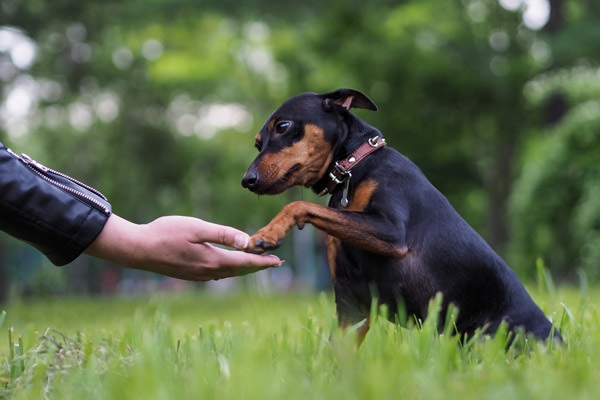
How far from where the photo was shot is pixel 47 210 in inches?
105

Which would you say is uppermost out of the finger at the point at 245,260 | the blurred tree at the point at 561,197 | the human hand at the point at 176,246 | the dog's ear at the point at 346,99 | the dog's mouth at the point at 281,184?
A: the dog's ear at the point at 346,99

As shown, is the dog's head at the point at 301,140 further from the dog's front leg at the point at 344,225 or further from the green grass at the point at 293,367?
the green grass at the point at 293,367

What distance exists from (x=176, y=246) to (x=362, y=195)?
0.94m

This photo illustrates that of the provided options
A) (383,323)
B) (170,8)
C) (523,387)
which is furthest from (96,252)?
(170,8)

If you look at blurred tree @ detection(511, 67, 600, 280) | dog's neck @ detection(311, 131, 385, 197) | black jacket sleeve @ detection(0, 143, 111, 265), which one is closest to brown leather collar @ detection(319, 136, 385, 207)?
dog's neck @ detection(311, 131, 385, 197)

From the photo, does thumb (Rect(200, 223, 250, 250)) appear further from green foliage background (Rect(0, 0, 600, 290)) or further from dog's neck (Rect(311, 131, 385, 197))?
green foliage background (Rect(0, 0, 600, 290))

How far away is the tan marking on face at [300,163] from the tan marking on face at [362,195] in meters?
0.34

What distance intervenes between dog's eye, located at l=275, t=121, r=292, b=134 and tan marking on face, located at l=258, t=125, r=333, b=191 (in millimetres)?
137

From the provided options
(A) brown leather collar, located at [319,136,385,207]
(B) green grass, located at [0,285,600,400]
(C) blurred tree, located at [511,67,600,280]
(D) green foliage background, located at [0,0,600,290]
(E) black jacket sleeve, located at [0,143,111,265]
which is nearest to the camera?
(B) green grass, located at [0,285,600,400]

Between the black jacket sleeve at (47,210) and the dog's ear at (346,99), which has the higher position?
the dog's ear at (346,99)

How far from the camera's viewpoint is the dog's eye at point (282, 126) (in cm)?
380

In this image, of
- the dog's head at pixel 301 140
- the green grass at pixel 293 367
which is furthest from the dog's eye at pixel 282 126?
the green grass at pixel 293 367

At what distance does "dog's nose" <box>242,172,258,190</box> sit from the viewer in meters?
3.57

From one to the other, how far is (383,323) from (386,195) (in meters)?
0.62
